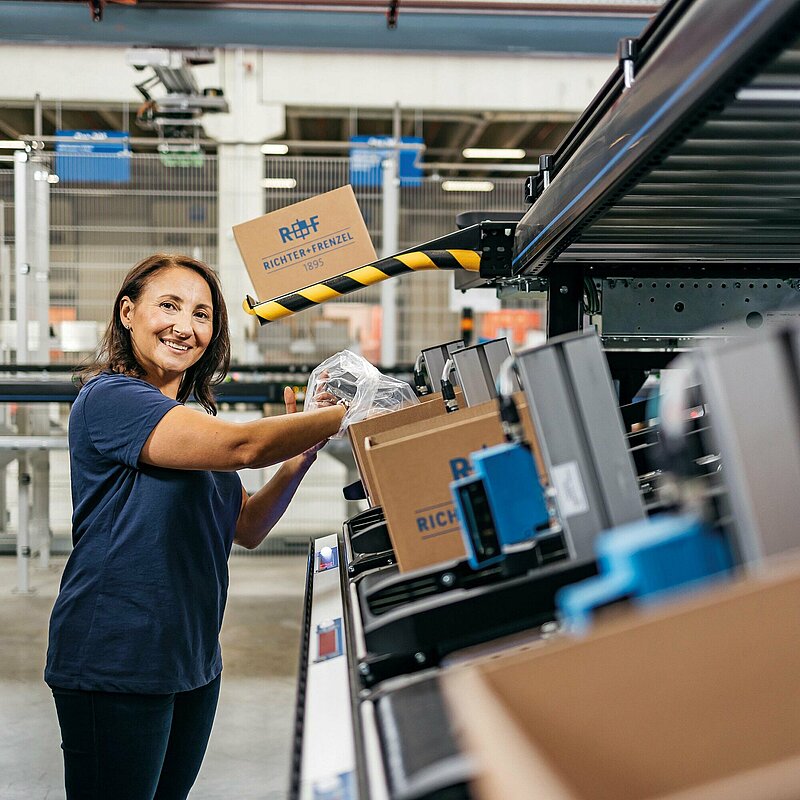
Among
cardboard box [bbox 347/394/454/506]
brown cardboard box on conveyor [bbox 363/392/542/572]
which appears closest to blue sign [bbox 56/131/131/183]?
cardboard box [bbox 347/394/454/506]

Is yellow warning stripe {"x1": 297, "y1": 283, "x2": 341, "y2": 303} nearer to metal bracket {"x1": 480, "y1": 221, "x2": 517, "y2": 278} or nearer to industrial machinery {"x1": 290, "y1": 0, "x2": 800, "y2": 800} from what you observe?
metal bracket {"x1": 480, "y1": 221, "x2": 517, "y2": 278}

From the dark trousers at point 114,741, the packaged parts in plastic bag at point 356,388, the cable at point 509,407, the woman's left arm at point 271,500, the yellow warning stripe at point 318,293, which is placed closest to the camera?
the cable at point 509,407

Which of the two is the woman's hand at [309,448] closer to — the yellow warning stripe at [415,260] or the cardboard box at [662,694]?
the yellow warning stripe at [415,260]

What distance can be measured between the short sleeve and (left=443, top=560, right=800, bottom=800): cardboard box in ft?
4.75

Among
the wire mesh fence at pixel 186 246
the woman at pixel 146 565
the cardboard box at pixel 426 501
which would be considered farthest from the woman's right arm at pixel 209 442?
the wire mesh fence at pixel 186 246

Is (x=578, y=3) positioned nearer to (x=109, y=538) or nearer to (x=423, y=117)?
(x=109, y=538)

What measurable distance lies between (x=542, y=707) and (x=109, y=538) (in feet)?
5.04

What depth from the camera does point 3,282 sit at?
20.9 ft

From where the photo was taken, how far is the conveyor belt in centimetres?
84

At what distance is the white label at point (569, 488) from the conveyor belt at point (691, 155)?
391 millimetres

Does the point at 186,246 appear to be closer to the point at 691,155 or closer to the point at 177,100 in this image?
the point at 177,100

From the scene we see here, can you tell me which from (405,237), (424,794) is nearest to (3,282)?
(405,237)

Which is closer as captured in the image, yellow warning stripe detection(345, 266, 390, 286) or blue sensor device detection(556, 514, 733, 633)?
blue sensor device detection(556, 514, 733, 633)

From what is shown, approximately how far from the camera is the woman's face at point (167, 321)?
2.08 m
